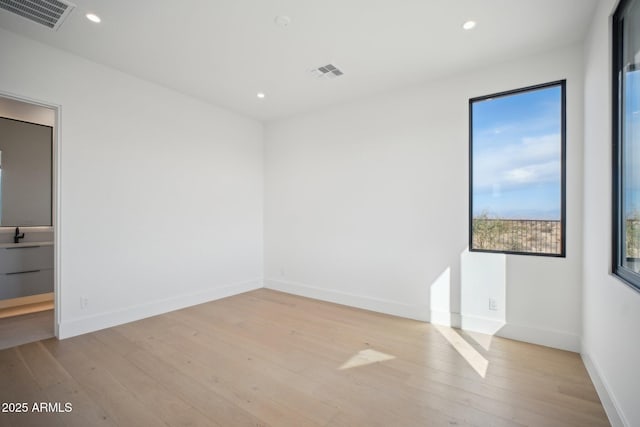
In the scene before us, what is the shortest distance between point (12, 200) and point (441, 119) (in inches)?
236

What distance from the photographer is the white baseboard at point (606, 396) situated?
1.74 m

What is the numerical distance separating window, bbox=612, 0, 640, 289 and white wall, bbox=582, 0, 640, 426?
6 centimetres

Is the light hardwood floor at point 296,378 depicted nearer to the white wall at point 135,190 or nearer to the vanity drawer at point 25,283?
the white wall at point 135,190

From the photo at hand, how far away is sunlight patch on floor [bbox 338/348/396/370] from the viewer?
101 inches

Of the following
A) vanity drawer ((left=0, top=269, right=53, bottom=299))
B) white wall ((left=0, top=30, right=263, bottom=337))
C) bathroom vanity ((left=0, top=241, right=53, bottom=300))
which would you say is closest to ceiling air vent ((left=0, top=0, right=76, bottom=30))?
white wall ((left=0, top=30, right=263, bottom=337))

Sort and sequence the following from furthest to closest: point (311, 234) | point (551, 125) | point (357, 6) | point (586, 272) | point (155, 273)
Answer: point (311, 234)
point (155, 273)
point (551, 125)
point (586, 272)
point (357, 6)

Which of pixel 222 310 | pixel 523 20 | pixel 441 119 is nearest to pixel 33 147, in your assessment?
pixel 222 310

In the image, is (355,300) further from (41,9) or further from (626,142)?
(41,9)

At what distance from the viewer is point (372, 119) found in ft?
13.4

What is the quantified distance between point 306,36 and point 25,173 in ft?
15.2

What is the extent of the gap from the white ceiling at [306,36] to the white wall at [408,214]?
0.42 metres

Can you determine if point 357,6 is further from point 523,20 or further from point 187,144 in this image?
point 187,144

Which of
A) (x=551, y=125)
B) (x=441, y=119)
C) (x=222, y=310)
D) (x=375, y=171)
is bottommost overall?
(x=222, y=310)

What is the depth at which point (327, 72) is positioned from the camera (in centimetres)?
347
